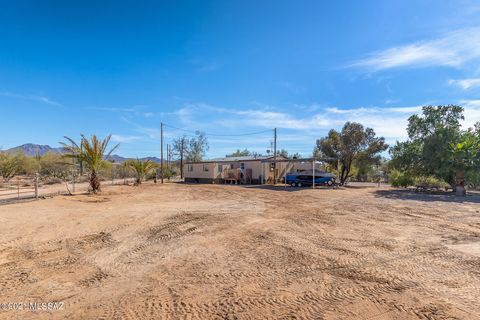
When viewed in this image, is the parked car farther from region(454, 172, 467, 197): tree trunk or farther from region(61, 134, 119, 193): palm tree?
region(61, 134, 119, 193): palm tree

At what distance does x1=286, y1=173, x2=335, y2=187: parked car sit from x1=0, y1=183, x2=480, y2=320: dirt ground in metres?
14.3

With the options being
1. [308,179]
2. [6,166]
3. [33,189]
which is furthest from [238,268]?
[6,166]

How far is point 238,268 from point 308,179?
19238 mm

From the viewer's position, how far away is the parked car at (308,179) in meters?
21.8

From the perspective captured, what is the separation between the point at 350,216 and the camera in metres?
8.61

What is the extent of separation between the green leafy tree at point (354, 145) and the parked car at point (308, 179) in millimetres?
3232

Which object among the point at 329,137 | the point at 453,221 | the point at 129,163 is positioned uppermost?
the point at 329,137

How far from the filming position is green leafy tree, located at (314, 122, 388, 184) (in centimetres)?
2433

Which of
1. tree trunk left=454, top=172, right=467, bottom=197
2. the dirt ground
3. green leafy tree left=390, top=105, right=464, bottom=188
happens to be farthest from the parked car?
the dirt ground

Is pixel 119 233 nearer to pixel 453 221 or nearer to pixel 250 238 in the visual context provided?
pixel 250 238

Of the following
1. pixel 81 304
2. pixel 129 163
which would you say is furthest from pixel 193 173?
pixel 81 304

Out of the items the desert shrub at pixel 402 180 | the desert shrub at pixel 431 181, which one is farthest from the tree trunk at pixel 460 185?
the desert shrub at pixel 402 180

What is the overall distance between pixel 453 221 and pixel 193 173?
A: 81.5 ft

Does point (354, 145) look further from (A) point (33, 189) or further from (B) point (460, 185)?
(A) point (33, 189)
